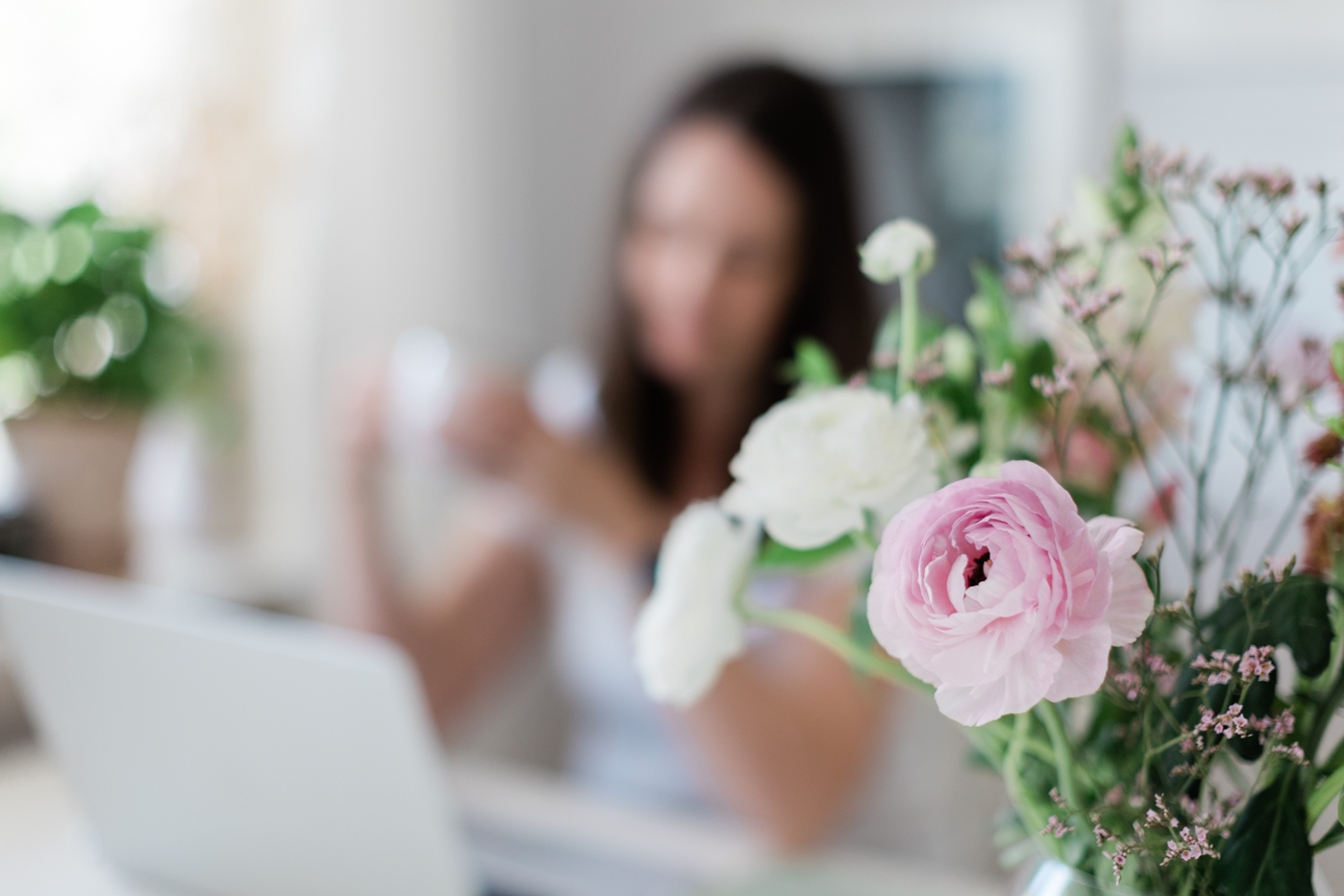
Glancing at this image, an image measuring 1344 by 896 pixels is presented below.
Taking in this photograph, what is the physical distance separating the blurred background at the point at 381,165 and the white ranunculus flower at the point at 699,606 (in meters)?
0.80

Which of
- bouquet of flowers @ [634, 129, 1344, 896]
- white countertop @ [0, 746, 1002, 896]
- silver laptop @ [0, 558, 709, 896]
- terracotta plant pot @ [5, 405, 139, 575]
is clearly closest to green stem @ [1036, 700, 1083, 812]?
bouquet of flowers @ [634, 129, 1344, 896]

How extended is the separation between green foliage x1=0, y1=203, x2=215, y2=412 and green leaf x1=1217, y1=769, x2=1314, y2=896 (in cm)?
110

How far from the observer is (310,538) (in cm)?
140

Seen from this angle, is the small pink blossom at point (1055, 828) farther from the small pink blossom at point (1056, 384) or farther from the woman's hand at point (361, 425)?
the woman's hand at point (361, 425)

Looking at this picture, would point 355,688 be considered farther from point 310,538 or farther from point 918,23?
point 918,23

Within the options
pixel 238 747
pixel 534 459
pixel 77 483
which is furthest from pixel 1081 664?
pixel 77 483

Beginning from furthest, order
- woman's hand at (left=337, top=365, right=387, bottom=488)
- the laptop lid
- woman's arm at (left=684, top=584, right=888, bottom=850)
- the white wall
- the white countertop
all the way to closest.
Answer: the white wall → woman's hand at (left=337, top=365, right=387, bottom=488) → woman's arm at (left=684, top=584, right=888, bottom=850) → the white countertop → the laptop lid

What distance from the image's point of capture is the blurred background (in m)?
1.14

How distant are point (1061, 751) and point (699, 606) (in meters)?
0.11

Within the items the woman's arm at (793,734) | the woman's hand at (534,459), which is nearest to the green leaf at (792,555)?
the woman's arm at (793,734)

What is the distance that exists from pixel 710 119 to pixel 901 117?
67cm

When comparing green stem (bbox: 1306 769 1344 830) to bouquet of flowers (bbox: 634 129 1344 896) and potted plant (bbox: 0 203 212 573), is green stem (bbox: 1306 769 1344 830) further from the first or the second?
potted plant (bbox: 0 203 212 573)

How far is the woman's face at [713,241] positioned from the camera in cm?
116

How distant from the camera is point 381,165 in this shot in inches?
60.1
